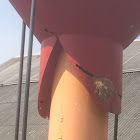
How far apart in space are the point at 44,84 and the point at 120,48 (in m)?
1.09

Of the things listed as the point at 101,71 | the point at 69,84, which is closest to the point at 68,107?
the point at 69,84

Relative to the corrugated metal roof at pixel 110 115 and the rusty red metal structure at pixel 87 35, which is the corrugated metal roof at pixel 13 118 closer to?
the corrugated metal roof at pixel 110 115

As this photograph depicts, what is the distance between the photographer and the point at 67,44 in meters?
4.39

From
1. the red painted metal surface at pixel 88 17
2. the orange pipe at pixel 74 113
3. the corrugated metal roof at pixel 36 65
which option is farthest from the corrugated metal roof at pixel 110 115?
the red painted metal surface at pixel 88 17

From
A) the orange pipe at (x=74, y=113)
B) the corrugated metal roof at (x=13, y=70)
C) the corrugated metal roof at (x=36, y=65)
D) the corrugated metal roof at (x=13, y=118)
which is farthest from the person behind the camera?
the corrugated metal roof at (x=13, y=70)

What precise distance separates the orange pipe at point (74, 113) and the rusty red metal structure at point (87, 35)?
3.9 inches

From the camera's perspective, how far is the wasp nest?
4.24 m

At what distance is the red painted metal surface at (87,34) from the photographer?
4.29 m

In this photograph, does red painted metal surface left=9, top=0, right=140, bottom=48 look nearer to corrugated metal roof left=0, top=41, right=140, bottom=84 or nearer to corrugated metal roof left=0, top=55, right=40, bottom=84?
corrugated metal roof left=0, top=41, right=140, bottom=84

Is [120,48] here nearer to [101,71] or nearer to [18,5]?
[101,71]

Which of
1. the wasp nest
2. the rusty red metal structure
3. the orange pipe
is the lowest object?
→ the orange pipe

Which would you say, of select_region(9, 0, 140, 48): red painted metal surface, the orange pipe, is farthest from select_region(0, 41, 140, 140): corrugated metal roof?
select_region(9, 0, 140, 48): red painted metal surface

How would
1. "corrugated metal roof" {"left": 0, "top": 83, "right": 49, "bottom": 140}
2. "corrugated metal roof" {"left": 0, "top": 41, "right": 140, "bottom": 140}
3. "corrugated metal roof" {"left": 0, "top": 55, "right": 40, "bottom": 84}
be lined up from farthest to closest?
"corrugated metal roof" {"left": 0, "top": 55, "right": 40, "bottom": 84}
"corrugated metal roof" {"left": 0, "top": 83, "right": 49, "bottom": 140}
"corrugated metal roof" {"left": 0, "top": 41, "right": 140, "bottom": 140}

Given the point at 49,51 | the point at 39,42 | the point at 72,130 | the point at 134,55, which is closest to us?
the point at 72,130
